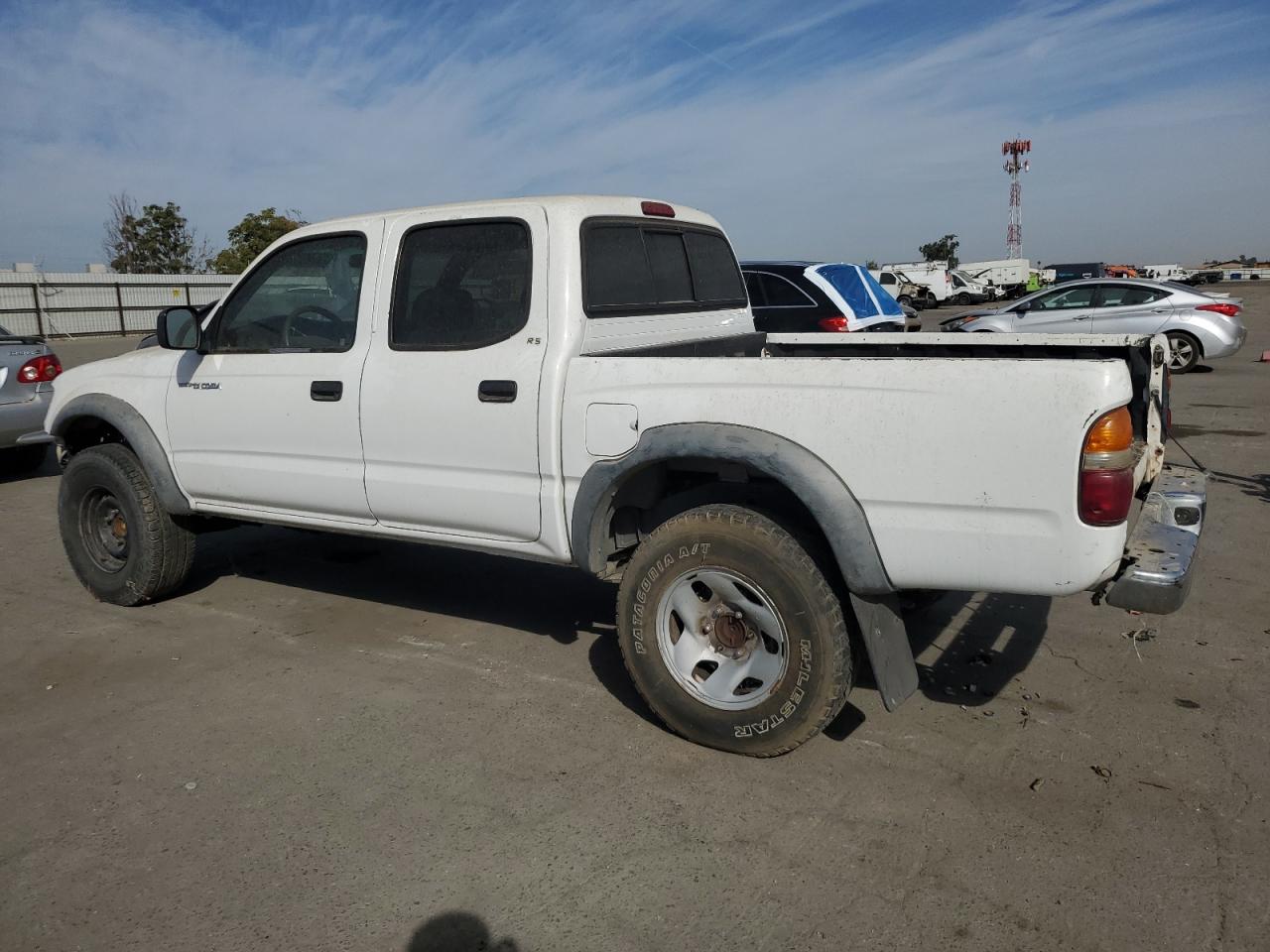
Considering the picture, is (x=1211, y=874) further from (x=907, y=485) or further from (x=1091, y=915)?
(x=907, y=485)

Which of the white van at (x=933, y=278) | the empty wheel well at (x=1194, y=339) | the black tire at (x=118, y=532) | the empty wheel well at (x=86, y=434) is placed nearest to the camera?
the black tire at (x=118, y=532)

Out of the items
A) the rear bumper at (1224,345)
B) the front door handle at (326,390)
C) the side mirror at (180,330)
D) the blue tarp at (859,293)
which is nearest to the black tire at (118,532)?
the side mirror at (180,330)

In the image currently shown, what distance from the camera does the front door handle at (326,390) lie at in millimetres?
4473

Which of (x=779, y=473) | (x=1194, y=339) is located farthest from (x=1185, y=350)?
(x=779, y=473)

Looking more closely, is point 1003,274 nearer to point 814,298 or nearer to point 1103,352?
point 814,298

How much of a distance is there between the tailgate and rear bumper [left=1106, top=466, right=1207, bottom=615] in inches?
5.2

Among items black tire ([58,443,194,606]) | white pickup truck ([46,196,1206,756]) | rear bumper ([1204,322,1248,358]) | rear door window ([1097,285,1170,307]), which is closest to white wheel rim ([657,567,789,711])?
white pickup truck ([46,196,1206,756])

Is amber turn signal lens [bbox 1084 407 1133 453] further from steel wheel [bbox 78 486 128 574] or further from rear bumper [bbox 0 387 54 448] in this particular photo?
rear bumper [bbox 0 387 54 448]

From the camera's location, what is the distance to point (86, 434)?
5.84 m

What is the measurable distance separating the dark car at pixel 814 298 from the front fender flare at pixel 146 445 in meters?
6.41

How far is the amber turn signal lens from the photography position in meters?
2.98

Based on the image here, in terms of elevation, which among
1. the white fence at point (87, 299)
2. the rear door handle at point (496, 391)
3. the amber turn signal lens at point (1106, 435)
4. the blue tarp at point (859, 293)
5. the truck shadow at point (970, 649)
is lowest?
the truck shadow at point (970, 649)

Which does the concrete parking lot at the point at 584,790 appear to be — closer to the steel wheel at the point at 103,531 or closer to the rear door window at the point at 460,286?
the steel wheel at the point at 103,531

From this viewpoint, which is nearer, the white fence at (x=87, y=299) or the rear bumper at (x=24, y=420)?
the rear bumper at (x=24, y=420)
